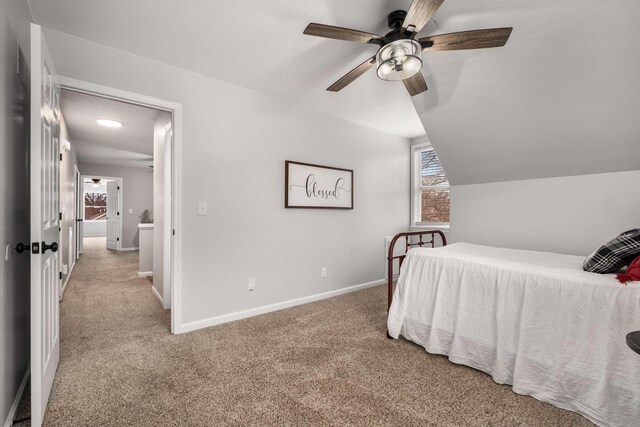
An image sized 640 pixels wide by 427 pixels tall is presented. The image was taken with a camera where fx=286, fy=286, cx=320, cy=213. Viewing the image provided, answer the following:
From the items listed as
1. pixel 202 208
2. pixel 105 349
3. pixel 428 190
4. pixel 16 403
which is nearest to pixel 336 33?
pixel 202 208

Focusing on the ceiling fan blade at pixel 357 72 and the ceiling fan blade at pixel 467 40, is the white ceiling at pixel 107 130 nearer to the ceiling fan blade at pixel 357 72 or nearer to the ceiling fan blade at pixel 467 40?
the ceiling fan blade at pixel 357 72

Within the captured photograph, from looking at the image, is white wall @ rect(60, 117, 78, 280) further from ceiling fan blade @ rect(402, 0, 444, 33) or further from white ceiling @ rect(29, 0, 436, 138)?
ceiling fan blade @ rect(402, 0, 444, 33)

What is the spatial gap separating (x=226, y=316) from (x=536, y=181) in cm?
337

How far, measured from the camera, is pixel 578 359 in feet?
5.09

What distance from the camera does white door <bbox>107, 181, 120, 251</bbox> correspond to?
7973 millimetres

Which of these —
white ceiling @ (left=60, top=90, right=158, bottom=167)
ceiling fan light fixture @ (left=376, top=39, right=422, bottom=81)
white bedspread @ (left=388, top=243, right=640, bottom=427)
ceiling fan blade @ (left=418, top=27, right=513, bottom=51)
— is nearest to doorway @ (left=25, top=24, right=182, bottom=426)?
white ceiling @ (left=60, top=90, right=158, bottom=167)

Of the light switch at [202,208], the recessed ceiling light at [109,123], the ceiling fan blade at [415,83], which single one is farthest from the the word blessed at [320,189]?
the recessed ceiling light at [109,123]

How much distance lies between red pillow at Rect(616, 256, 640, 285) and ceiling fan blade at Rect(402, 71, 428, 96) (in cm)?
163

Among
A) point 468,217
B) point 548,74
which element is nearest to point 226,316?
point 468,217

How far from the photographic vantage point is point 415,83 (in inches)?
83.8

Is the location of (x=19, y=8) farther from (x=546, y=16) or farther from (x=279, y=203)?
(x=546, y=16)

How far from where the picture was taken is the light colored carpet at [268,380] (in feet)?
4.98

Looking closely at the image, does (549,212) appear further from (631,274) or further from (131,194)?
(131,194)

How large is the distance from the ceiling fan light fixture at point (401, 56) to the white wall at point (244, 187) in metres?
1.58
